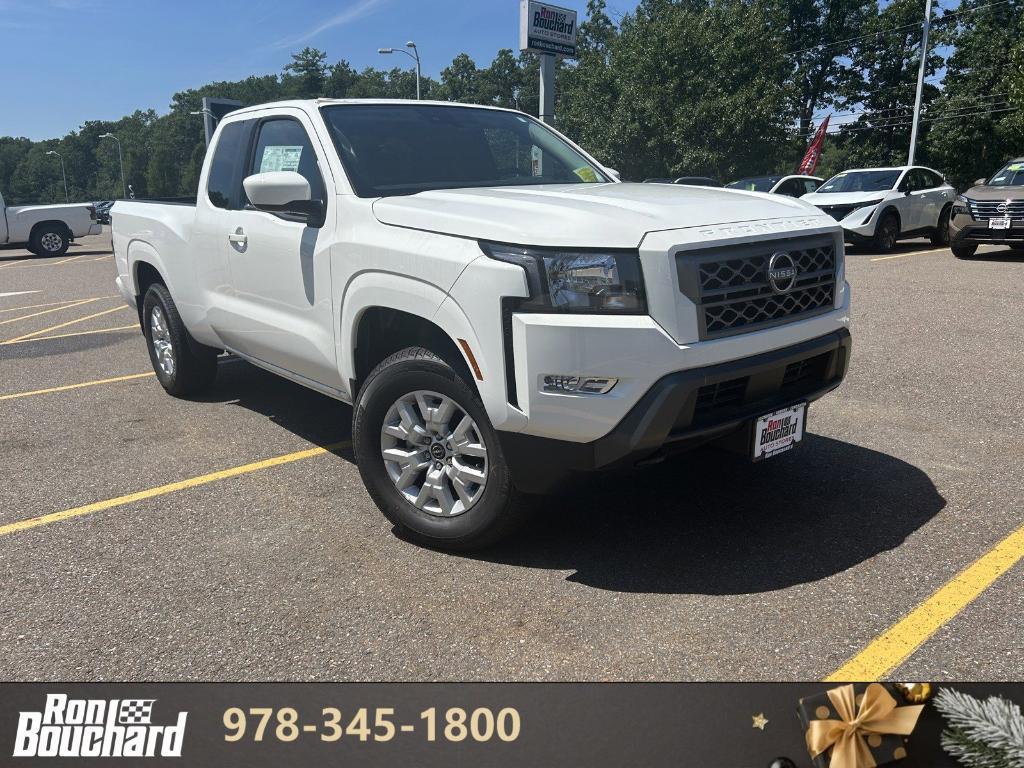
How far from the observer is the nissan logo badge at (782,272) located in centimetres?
332

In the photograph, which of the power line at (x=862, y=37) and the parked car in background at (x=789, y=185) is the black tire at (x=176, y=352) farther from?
the power line at (x=862, y=37)

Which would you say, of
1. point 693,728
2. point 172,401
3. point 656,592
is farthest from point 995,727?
point 172,401

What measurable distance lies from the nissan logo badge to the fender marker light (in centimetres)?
83

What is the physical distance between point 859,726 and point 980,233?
1353 cm

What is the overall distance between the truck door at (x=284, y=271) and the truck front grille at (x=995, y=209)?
12098 millimetres

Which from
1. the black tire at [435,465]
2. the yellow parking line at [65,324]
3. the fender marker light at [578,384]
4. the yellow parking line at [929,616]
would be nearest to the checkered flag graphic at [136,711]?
the black tire at [435,465]

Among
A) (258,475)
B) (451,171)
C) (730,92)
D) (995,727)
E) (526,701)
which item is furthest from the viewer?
(730,92)

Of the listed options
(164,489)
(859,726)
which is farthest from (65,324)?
(859,726)

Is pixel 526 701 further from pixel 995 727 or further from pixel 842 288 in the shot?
pixel 842 288

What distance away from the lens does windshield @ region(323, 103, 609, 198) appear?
4098mm

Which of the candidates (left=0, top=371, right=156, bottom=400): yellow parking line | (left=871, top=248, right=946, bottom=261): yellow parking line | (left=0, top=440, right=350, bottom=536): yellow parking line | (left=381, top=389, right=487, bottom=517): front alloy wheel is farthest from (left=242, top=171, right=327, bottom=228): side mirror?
(left=871, top=248, right=946, bottom=261): yellow parking line

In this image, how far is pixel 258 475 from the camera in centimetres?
463

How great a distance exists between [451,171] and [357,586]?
7.00 feet

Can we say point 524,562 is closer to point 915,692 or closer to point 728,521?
point 728,521
